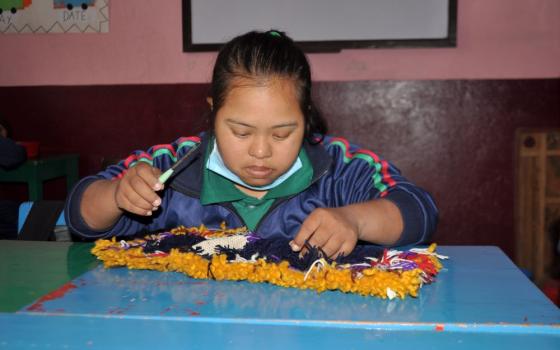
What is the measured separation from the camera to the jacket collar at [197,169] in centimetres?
110

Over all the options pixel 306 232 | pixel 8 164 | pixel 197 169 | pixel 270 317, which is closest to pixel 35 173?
pixel 8 164

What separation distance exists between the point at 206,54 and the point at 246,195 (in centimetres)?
174

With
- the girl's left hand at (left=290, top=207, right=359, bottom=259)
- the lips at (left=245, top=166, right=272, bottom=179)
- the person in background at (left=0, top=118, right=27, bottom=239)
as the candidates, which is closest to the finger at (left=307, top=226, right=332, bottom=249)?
the girl's left hand at (left=290, top=207, right=359, bottom=259)

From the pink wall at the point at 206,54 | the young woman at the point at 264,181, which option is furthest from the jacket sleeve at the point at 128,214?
the pink wall at the point at 206,54

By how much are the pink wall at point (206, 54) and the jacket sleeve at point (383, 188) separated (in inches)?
61.1

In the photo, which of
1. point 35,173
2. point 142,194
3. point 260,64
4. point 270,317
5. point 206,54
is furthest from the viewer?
point 206,54

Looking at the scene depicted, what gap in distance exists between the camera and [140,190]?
89cm

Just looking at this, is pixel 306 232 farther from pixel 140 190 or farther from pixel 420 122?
pixel 420 122

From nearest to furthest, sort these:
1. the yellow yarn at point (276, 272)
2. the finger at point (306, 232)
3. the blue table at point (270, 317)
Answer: the blue table at point (270, 317) → the yellow yarn at point (276, 272) → the finger at point (306, 232)

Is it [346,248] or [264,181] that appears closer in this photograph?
[346,248]

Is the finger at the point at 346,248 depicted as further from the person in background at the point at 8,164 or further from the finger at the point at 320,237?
the person in background at the point at 8,164

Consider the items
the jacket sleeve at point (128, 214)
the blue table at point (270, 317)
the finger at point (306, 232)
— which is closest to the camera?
the blue table at point (270, 317)

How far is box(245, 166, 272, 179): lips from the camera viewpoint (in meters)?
0.98

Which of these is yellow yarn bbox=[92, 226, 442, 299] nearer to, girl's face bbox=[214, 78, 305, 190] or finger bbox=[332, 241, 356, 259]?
finger bbox=[332, 241, 356, 259]
